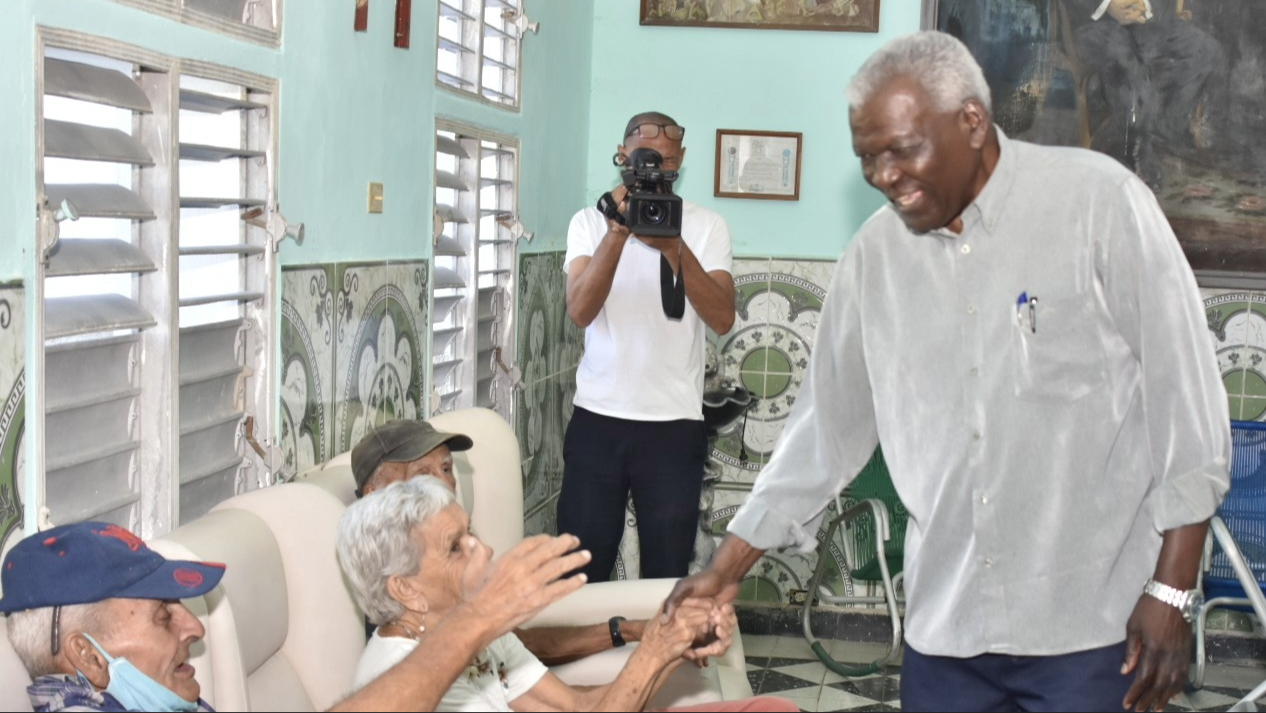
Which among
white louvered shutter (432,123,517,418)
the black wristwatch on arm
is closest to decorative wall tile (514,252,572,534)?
white louvered shutter (432,123,517,418)

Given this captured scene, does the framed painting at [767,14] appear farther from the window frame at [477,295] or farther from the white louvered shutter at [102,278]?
the white louvered shutter at [102,278]

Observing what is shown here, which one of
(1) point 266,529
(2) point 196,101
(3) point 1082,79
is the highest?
(3) point 1082,79

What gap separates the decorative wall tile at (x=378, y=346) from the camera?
327 cm

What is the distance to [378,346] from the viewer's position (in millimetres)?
3459

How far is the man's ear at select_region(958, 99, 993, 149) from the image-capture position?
1877 millimetres

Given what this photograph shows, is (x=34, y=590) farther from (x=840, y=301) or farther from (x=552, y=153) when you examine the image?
(x=552, y=153)

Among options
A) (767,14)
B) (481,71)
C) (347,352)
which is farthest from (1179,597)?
(767,14)

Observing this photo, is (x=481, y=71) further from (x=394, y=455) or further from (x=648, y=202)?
(x=394, y=455)

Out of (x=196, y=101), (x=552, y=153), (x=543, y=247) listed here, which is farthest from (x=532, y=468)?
(x=196, y=101)

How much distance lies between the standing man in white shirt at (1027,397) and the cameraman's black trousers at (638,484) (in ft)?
5.83

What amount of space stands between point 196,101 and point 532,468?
99.8 inches

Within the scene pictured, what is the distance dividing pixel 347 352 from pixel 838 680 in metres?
2.62

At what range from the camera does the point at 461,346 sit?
13.9 ft

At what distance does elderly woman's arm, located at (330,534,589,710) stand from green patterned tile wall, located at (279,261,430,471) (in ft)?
3.93
